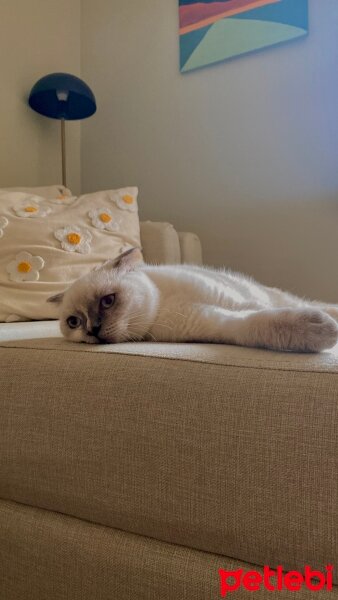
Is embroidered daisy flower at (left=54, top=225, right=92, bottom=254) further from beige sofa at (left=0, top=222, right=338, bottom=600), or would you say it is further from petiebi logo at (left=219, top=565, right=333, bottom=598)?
petiebi logo at (left=219, top=565, right=333, bottom=598)

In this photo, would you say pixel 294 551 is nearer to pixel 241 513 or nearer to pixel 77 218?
pixel 241 513

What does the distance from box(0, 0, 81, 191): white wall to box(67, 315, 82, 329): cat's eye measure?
1721mm

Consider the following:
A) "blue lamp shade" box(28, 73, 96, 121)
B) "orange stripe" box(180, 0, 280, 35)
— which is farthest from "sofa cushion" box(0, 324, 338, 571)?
"orange stripe" box(180, 0, 280, 35)

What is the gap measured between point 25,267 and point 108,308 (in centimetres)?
74

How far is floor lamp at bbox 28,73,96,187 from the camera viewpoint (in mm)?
2334

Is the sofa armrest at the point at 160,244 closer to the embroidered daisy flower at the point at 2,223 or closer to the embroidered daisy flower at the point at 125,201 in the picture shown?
the embroidered daisy flower at the point at 125,201

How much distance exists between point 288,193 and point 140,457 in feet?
5.47

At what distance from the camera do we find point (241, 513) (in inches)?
28.5

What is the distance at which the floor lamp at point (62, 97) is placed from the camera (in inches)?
91.9

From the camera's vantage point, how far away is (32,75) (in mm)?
2717

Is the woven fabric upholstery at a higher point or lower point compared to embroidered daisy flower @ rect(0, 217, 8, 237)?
lower

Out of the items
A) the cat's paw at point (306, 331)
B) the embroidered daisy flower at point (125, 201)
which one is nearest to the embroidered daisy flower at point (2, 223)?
the embroidered daisy flower at point (125, 201)

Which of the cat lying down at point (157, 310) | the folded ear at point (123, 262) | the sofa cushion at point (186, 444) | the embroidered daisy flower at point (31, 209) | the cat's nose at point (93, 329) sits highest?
the embroidered daisy flower at point (31, 209)

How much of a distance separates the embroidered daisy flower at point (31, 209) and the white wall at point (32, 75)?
0.82 metres
